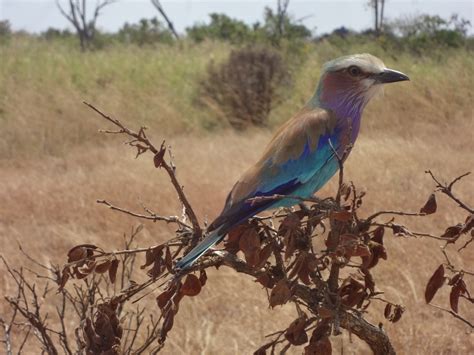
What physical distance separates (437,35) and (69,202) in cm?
1178

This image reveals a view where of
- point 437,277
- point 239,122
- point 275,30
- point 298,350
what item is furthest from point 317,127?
point 275,30

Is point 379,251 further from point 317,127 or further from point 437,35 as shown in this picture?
point 437,35

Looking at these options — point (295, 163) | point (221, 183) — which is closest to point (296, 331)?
point (295, 163)

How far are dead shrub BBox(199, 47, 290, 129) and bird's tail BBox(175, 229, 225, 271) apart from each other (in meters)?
8.39

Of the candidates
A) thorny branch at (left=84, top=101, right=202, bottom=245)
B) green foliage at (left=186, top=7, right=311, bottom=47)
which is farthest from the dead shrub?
thorny branch at (left=84, top=101, right=202, bottom=245)

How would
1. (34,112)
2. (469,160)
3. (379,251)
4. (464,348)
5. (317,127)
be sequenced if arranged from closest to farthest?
(379,251) → (317,127) → (464,348) → (469,160) → (34,112)

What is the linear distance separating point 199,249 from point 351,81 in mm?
661

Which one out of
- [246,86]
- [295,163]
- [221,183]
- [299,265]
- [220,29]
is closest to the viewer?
[299,265]

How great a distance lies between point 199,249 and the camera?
116 centimetres

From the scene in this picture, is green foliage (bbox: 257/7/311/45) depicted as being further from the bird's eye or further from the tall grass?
the bird's eye

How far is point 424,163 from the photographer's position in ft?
18.7

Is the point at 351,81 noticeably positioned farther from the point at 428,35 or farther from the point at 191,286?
the point at 428,35

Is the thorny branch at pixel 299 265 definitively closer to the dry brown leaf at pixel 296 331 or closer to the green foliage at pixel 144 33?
the dry brown leaf at pixel 296 331

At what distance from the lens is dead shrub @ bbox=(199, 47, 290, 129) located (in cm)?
981
